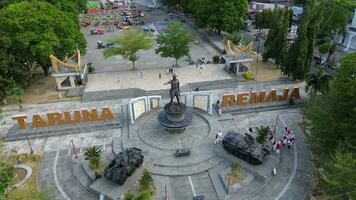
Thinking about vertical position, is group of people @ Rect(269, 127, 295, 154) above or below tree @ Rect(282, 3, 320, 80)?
below

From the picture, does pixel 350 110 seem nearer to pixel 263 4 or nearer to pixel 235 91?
pixel 235 91

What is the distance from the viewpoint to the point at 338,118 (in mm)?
22578

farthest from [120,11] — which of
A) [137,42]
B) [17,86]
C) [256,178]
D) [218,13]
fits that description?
[256,178]

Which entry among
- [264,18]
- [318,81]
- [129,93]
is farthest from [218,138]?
[264,18]

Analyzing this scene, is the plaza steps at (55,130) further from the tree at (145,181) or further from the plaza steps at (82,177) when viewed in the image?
the tree at (145,181)

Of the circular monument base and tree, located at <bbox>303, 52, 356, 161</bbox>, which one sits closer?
tree, located at <bbox>303, 52, 356, 161</bbox>

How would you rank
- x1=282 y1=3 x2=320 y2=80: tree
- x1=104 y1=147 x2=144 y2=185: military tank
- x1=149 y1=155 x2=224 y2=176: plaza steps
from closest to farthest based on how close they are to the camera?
x1=104 y1=147 x2=144 y2=185: military tank, x1=149 y1=155 x2=224 y2=176: plaza steps, x1=282 y1=3 x2=320 y2=80: tree

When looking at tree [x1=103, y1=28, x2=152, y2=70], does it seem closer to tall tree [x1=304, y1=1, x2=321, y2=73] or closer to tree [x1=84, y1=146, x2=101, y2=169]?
tree [x1=84, y1=146, x2=101, y2=169]

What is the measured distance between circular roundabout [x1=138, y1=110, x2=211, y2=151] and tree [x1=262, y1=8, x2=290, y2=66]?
19.2m

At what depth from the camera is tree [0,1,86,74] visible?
123 ft

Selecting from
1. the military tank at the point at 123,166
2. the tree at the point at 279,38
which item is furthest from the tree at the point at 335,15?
the military tank at the point at 123,166

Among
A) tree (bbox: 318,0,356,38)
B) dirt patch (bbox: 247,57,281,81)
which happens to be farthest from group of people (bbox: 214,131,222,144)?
tree (bbox: 318,0,356,38)

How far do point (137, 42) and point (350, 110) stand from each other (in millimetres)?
31205

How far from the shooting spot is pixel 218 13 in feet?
192
